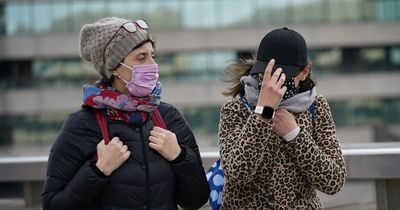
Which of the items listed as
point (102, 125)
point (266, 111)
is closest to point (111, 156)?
point (102, 125)

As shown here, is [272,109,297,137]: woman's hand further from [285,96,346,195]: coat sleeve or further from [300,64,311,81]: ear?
[300,64,311,81]: ear

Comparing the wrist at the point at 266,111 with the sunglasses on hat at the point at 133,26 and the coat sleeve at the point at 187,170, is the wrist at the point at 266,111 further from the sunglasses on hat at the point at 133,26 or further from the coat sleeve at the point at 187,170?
the sunglasses on hat at the point at 133,26

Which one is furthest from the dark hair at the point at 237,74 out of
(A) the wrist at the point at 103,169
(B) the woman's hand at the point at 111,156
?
(A) the wrist at the point at 103,169

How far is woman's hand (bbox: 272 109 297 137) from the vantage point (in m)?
3.20

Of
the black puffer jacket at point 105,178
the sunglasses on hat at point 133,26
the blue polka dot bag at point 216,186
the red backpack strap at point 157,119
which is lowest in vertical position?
the blue polka dot bag at point 216,186

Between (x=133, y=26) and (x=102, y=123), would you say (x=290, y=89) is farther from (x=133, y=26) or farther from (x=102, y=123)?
(x=102, y=123)

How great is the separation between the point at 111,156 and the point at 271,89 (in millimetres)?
840

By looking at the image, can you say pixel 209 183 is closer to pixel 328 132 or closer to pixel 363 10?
pixel 328 132

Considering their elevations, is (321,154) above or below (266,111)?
below

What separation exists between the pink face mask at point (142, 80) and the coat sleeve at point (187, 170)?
0.77 feet

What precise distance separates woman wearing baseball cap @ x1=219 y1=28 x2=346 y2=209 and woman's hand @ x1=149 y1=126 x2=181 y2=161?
24 cm

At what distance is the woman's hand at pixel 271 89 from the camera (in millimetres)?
3113

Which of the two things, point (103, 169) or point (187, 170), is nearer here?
point (103, 169)

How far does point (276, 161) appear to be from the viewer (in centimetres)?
335
